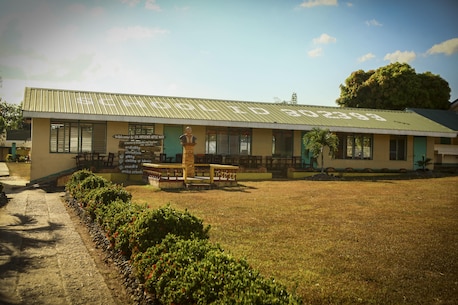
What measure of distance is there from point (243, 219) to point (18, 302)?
6.30 m

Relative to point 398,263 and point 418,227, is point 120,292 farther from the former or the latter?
point 418,227

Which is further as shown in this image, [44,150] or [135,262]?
[44,150]

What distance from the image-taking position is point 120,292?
5.98m

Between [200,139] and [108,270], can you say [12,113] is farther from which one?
[108,270]

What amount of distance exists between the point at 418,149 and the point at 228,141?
14872 millimetres

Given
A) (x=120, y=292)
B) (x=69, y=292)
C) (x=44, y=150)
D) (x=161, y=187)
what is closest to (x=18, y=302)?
(x=69, y=292)

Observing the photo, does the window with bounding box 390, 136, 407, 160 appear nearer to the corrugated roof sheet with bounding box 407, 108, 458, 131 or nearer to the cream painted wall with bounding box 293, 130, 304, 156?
the corrugated roof sheet with bounding box 407, 108, 458, 131

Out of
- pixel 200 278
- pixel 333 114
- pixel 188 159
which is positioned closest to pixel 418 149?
pixel 333 114

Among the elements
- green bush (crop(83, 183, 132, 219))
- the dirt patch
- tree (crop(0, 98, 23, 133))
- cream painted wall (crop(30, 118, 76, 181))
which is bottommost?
the dirt patch

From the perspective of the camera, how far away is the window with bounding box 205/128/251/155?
2567 cm

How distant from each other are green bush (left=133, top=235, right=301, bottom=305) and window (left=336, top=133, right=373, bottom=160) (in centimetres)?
2425

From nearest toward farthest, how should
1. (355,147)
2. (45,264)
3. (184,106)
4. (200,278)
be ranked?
(200,278)
(45,264)
(184,106)
(355,147)

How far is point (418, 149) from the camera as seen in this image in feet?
100

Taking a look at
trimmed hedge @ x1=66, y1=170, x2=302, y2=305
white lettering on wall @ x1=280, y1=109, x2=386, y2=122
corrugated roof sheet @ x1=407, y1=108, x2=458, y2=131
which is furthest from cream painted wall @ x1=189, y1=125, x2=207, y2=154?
corrugated roof sheet @ x1=407, y1=108, x2=458, y2=131
